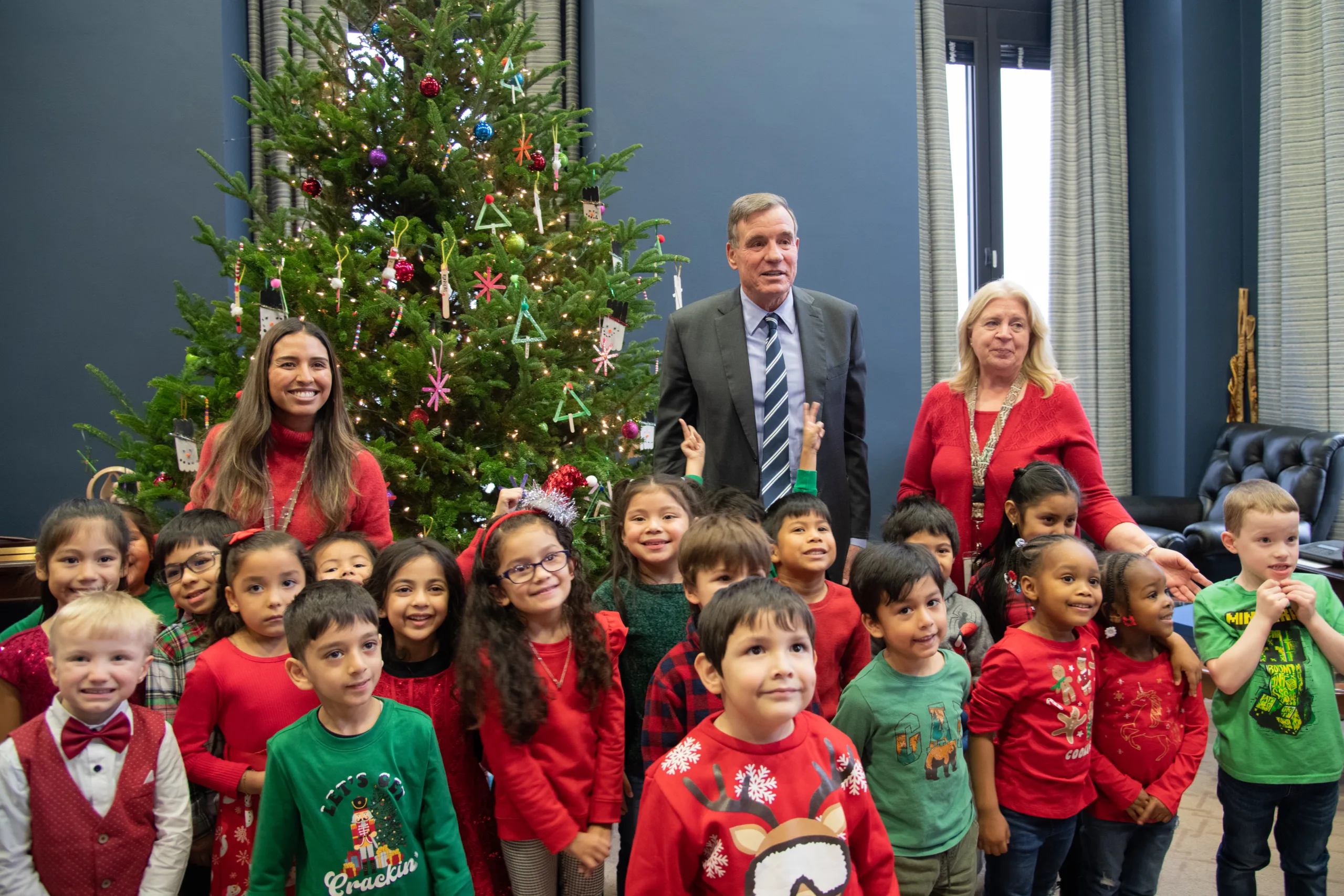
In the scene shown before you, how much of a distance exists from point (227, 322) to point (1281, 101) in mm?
5511

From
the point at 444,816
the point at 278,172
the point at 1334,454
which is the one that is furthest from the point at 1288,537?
the point at 1334,454

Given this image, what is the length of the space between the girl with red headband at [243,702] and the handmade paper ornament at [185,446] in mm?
1086

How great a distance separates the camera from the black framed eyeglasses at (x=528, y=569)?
1751 mm

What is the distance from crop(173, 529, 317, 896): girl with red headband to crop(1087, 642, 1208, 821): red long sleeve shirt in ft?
5.05

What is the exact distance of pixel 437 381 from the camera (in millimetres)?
2795

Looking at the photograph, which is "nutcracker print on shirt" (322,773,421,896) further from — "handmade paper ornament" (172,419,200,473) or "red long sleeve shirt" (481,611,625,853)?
"handmade paper ornament" (172,419,200,473)

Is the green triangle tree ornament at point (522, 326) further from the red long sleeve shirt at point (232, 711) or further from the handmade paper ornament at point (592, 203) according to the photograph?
the red long sleeve shirt at point (232, 711)

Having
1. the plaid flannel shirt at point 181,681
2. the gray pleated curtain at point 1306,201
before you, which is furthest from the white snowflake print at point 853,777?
the gray pleated curtain at point 1306,201

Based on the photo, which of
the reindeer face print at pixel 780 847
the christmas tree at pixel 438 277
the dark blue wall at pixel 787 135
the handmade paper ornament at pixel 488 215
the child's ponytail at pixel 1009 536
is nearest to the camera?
the reindeer face print at pixel 780 847

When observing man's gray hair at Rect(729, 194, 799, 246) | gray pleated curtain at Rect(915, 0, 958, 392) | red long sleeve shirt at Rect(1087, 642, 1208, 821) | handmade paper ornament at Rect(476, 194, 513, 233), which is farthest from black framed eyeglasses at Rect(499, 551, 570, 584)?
gray pleated curtain at Rect(915, 0, 958, 392)

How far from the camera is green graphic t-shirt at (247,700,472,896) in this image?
1.49 metres

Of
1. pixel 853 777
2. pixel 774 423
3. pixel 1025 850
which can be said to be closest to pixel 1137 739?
pixel 1025 850

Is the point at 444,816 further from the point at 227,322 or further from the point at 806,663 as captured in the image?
the point at 227,322

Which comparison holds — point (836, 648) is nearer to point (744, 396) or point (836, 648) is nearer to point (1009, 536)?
point (1009, 536)
